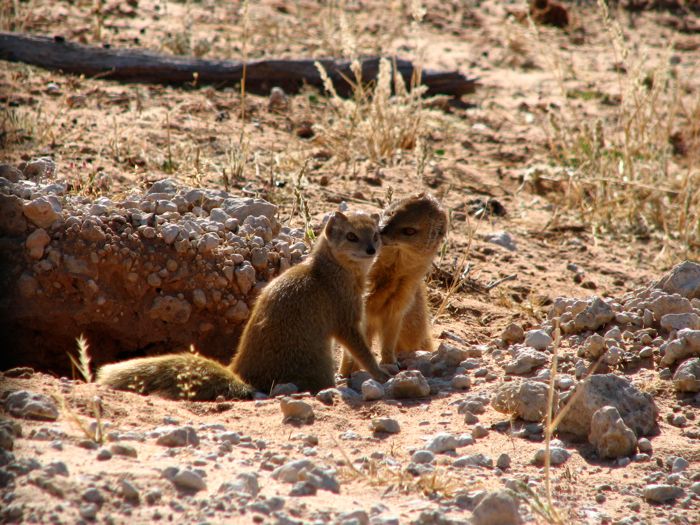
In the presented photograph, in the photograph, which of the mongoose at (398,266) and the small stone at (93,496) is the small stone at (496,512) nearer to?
the small stone at (93,496)

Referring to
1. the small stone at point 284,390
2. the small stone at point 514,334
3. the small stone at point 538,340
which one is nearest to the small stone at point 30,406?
the small stone at point 284,390

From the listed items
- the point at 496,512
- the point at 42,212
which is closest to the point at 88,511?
the point at 496,512

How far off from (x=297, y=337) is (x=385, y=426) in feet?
3.06

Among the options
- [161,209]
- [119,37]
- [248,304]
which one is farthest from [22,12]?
[248,304]

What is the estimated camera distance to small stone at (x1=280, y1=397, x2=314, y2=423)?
386cm

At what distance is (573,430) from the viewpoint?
12.7ft

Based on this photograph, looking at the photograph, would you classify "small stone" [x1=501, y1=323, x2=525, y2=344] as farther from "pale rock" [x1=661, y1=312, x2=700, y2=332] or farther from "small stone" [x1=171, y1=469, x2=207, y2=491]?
"small stone" [x1=171, y1=469, x2=207, y2=491]

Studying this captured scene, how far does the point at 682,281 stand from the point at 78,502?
147 inches

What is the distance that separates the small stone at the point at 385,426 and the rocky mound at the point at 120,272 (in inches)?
72.5

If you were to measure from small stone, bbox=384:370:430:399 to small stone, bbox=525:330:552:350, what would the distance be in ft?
2.60

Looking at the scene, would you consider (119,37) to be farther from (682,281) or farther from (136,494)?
(136,494)

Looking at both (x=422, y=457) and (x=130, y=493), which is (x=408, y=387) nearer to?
(x=422, y=457)

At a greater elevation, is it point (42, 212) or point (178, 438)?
point (42, 212)

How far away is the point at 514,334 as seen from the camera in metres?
5.21
